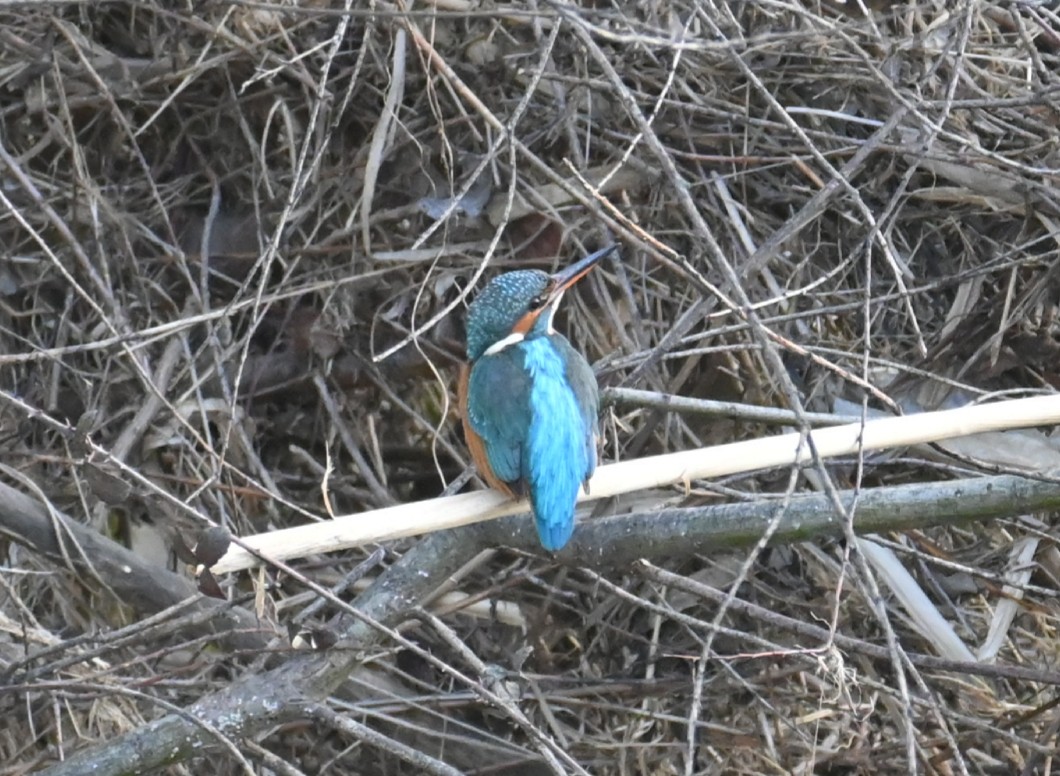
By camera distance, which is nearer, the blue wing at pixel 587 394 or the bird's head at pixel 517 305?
the blue wing at pixel 587 394

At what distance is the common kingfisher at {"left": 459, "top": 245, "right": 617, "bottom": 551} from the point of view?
2111mm

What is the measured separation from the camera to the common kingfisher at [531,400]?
2.11 m

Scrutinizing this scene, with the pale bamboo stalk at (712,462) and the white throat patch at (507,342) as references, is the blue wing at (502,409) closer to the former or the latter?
the white throat patch at (507,342)

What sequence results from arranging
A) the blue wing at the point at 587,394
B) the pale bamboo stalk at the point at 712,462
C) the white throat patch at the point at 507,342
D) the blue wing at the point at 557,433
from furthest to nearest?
the white throat patch at the point at 507,342
the blue wing at the point at 587,394
the blue wing at the point at 557,433
the pale bamboo stalk at the point at 712,462

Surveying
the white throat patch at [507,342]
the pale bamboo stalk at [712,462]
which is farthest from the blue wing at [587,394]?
the pale bamboo stalk at [712,462]

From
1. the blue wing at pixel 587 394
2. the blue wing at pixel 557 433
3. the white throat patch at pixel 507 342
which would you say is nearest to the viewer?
the blue wing at pixel 557 433

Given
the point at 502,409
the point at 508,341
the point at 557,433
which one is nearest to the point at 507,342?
the point at 508,341

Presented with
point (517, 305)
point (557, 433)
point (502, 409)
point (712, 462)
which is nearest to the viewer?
point (712, 462)

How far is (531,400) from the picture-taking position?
7.63 ft

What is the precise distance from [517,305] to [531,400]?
25 centimetres

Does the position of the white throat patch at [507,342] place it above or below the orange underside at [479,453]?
above

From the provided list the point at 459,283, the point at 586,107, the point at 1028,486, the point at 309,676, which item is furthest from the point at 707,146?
the point at 309,676

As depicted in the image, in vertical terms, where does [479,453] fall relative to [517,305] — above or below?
below

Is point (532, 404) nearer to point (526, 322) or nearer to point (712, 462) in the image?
point (526, 322)
